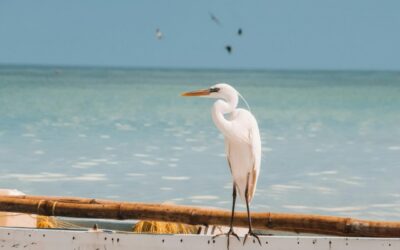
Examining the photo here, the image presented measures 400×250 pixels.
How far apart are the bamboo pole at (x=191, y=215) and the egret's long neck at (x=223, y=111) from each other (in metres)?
0.62

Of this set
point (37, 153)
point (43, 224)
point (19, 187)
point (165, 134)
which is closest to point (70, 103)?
point (165, 134)

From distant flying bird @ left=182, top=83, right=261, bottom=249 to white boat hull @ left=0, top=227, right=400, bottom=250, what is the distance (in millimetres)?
119

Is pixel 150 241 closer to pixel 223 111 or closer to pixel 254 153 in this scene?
pixel 254 153

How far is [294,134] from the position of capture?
66.2 feet

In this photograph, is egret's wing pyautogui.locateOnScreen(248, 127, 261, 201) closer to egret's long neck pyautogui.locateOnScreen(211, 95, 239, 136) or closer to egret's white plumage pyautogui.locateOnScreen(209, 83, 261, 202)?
egret's white plumage pyautogui.locateOnScreen(209, 83, 261, 202)

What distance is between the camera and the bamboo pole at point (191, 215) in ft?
12.7

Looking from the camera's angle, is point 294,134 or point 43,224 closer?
point 43,224

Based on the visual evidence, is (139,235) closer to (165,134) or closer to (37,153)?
(37,153)

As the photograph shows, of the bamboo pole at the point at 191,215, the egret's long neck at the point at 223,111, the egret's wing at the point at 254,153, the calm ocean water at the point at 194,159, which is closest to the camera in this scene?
the egret's long neck at the point at 223,111

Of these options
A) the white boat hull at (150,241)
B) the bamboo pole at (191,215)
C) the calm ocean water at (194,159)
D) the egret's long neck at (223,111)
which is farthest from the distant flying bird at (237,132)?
the calm ocean water at (194,159)

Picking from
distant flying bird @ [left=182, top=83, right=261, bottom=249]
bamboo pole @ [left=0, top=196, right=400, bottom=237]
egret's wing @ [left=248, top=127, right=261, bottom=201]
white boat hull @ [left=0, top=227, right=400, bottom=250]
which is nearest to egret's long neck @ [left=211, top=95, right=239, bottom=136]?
distant flying bird @ [left=182, top=83, right=261, bottom=249]

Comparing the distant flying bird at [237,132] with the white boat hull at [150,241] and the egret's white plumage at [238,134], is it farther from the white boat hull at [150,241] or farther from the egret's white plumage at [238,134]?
the white boat hull at [150,241]

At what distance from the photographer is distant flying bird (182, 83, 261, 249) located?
3.53 metres

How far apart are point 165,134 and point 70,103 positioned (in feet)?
47.3
